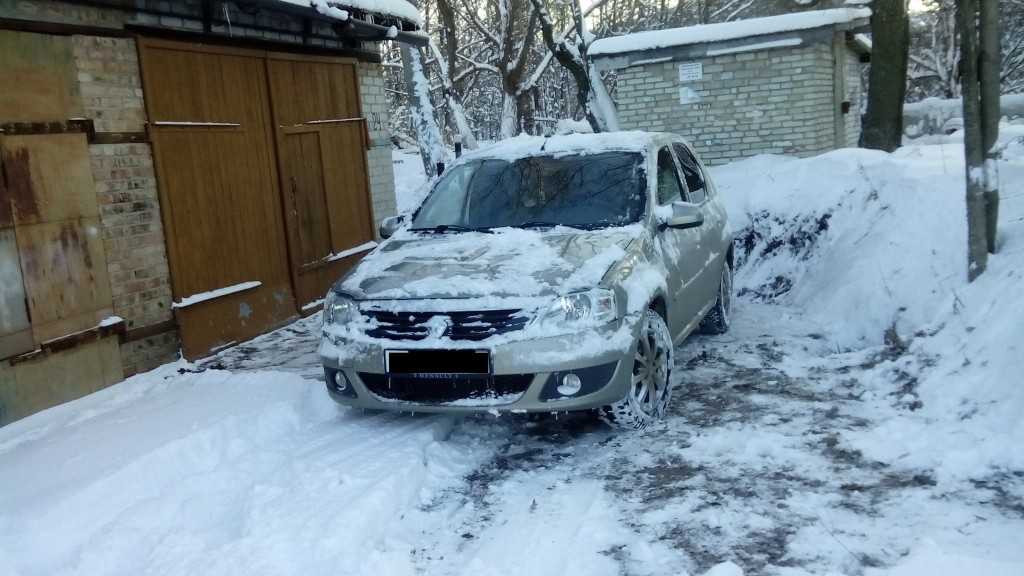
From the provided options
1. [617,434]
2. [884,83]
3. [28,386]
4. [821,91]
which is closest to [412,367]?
[617,434]

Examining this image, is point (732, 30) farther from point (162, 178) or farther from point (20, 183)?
point (20, 183)

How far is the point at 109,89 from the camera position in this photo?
6.31 meters

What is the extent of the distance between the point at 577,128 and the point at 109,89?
11000 millimetres

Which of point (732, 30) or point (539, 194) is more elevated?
point (732, 30)

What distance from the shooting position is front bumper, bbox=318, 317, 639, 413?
419 centimetres

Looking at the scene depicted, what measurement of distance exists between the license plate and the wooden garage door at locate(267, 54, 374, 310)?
4490mm

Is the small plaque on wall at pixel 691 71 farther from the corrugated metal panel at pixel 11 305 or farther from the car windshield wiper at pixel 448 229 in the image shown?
the corrugated metal panel at pixel 11 305

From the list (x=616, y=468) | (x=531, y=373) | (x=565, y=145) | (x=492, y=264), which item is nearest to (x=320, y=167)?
(x=565, y=145)

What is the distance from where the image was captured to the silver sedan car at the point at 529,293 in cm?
423

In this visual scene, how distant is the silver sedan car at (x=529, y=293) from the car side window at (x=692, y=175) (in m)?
0.58

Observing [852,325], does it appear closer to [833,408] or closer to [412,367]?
[833,408]

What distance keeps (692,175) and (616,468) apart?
10.5ft

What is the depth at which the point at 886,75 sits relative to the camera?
11.6 m

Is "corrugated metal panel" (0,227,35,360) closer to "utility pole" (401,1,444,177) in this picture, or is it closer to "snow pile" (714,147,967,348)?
"snow pile" (714,147,967,348)
